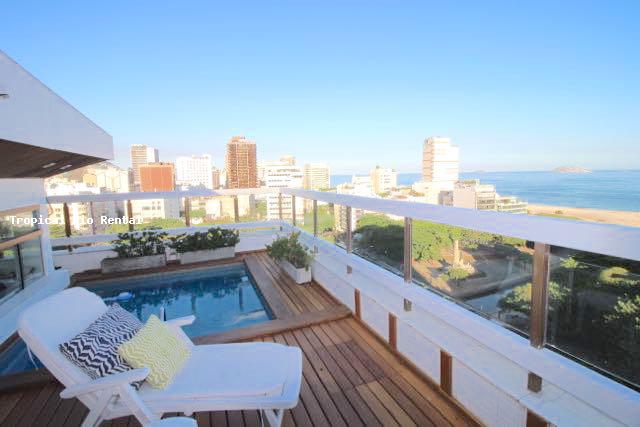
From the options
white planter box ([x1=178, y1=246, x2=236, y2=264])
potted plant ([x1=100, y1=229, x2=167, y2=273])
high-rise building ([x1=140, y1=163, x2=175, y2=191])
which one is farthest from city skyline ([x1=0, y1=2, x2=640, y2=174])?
white planter box ([x1=178, y1=246, x2=236, y2=264])

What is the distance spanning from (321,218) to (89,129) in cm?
295

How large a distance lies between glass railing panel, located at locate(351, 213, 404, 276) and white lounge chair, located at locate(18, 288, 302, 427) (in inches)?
46.5

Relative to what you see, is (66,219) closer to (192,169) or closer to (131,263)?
(131,263)

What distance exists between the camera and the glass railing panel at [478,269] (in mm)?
1855

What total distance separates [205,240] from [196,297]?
150 centimetres

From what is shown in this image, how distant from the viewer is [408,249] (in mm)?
2764

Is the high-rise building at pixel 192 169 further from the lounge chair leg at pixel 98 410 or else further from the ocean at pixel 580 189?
the lounge chair leg at pixel 98 410

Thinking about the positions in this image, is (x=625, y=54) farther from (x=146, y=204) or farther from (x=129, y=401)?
(x=129, y=401)

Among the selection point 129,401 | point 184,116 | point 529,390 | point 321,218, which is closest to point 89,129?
point 321,218

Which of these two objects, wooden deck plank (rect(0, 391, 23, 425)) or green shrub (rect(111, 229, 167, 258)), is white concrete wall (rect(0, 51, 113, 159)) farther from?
green shrub (rect(111, 229, 167, 258))

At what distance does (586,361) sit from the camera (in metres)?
1.61

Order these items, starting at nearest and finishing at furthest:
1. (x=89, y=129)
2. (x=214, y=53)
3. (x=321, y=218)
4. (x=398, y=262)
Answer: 1. (x=398, y=262)
2. (x=89, y=129)
3. (x=321, y=218)
4. (x=214, y=53)

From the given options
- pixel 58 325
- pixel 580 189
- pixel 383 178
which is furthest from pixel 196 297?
pixel 383 178

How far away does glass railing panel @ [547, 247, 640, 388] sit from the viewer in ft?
4.81
